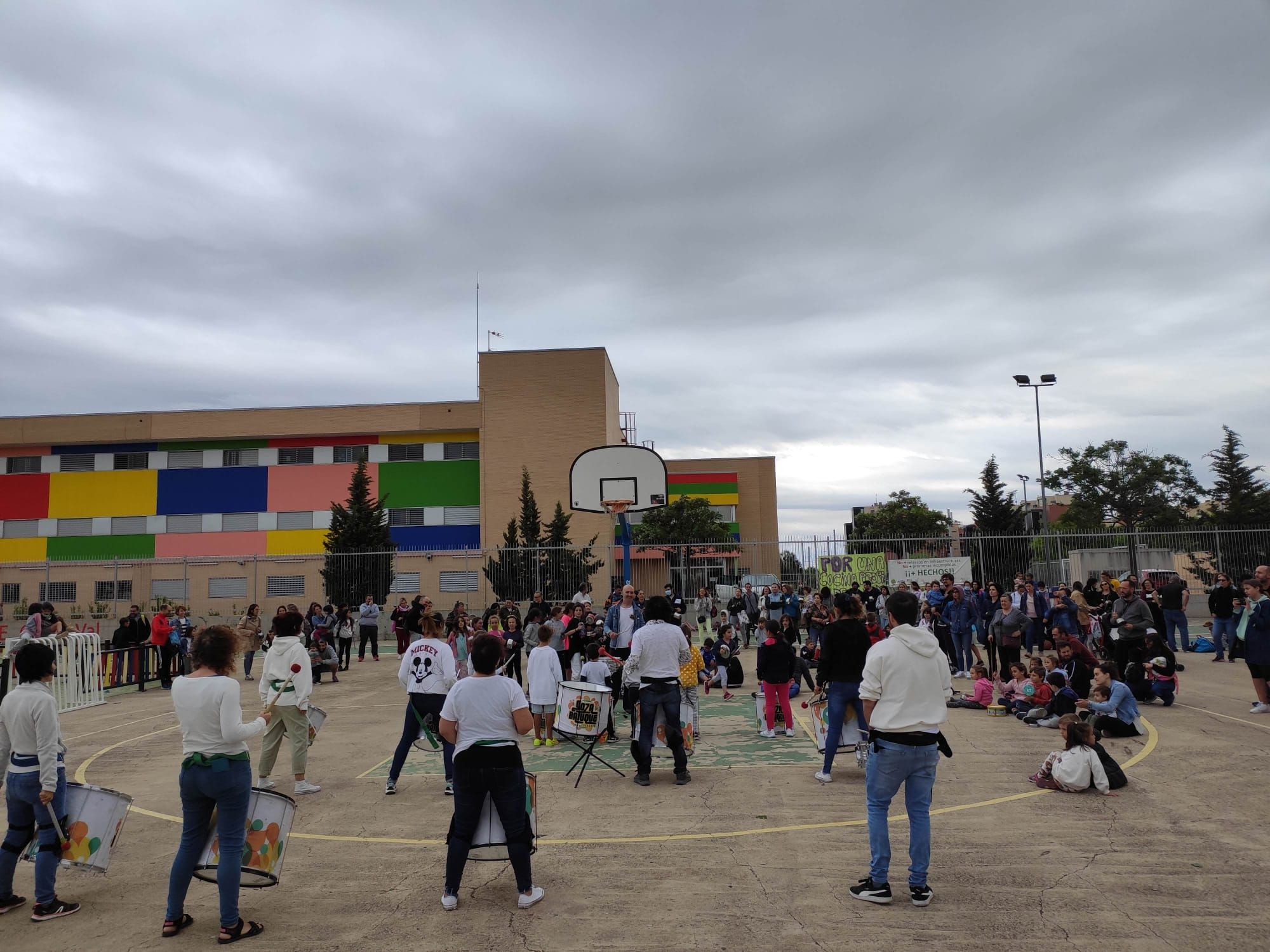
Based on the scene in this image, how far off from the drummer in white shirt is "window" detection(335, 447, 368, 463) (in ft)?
136

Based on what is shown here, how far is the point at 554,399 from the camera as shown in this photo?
44094 mm

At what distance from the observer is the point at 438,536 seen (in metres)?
44.5

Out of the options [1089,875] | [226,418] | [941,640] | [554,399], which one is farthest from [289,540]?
[1089,875]

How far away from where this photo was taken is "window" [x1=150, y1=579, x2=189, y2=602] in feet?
120

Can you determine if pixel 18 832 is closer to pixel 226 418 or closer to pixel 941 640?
pixel 941 640

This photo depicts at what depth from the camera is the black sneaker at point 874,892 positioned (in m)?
5.33

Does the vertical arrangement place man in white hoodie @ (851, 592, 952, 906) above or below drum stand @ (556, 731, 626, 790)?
above

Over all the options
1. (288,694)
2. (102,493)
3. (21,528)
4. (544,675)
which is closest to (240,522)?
(102,493)

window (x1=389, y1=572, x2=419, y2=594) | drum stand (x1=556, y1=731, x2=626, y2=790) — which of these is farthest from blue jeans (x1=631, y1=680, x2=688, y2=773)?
window (x1=389, y1=572, x2=419, y2=594)

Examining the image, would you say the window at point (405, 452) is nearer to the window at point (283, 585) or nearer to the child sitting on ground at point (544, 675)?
the window at point (283, 585)

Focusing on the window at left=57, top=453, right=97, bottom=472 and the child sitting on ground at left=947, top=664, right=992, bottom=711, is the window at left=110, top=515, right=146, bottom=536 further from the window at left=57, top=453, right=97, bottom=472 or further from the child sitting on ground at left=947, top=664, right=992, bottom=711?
the child sitting on ground at left=947, top=664, right=992, bottom=711

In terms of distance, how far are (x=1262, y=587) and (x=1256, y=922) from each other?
297 inches

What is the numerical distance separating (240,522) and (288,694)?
40.0 meters

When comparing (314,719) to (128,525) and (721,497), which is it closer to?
(128,525)
